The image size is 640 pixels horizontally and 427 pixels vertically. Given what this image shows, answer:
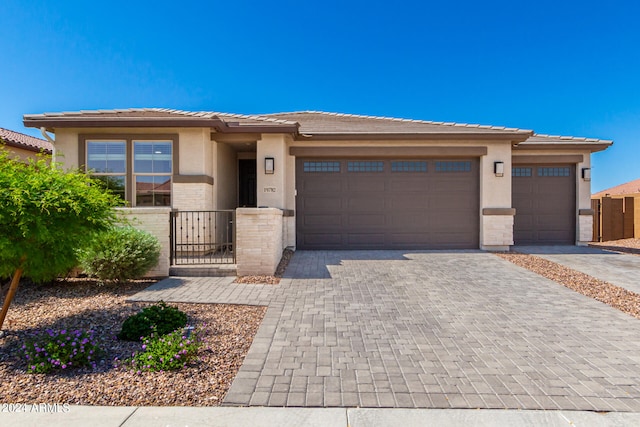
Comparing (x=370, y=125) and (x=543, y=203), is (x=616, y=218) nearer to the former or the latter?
(x=543, y=203)

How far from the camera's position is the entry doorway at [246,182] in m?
12.4

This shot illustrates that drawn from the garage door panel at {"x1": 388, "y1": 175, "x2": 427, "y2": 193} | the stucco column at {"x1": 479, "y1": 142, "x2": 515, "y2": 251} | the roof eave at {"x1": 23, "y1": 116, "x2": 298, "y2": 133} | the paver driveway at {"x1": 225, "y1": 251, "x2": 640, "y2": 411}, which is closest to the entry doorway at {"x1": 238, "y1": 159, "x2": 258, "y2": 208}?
the roof eave at {"x1": 23, "y1": 116, "x2": 298, "y2": 133}

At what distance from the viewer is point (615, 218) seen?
45.7 feet

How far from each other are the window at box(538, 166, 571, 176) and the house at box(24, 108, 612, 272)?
36 millimetres

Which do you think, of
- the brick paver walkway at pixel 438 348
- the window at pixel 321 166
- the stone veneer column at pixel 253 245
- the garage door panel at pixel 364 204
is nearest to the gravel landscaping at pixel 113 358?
the brick paver walkway at pixel 438 348

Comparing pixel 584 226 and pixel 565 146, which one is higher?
pixel 565 146

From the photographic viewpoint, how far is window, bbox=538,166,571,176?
11617mm

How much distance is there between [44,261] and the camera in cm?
405

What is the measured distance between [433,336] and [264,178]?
7.02 meters

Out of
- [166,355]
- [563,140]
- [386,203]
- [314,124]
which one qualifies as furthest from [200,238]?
[563,140]

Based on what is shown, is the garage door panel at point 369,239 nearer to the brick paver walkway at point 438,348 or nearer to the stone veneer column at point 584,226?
the brick paver walkway at point 438,348

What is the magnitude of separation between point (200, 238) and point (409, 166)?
22.8ft

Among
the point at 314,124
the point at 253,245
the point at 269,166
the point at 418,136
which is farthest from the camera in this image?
the point at 314,124

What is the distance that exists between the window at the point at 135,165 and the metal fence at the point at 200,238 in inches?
37.6
